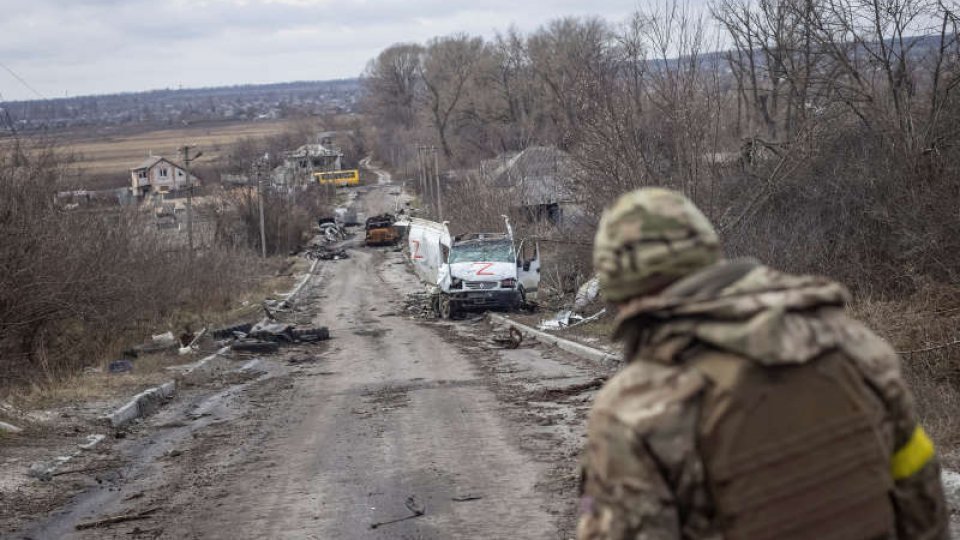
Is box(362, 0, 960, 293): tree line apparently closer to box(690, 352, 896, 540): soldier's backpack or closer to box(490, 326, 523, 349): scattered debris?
box(490, 326, 523, 349): scattered debris

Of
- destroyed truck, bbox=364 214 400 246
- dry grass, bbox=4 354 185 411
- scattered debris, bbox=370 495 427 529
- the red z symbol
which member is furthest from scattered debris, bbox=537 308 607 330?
destroyed truck, bbox=364 214 400 246

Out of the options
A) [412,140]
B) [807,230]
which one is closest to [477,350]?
[807,230]

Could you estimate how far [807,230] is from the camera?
21641mm

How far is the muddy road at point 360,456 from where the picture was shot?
8562 mm

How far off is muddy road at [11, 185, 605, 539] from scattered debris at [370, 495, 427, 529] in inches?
0.7

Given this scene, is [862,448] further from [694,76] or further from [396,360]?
[396,360]

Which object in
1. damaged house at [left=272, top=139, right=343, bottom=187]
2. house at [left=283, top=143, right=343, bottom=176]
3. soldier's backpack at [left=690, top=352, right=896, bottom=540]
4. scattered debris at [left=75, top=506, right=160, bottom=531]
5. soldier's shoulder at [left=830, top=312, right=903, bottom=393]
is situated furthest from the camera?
house at [left=283, top=143, right=343, bottom=176]

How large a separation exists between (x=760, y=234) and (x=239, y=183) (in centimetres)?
6819

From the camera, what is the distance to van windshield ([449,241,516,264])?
101ft

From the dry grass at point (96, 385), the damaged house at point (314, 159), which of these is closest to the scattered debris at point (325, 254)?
the damaged house at point (314, 159)

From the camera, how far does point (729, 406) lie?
2.60m

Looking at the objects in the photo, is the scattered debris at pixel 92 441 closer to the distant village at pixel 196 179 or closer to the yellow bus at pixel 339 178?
the distant village at pixel 196 179

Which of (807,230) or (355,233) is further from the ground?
(807,230)

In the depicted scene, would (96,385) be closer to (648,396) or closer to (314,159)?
(648,396)
